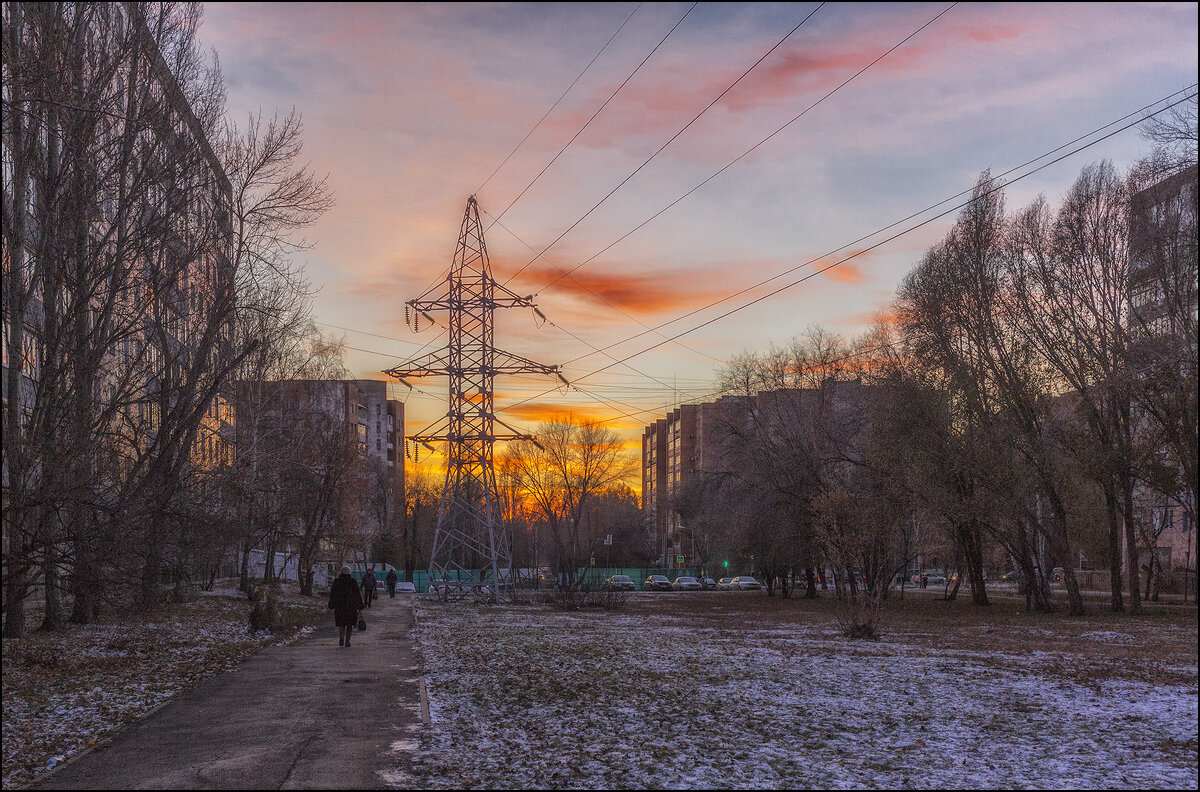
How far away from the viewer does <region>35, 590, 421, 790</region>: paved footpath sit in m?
9.06

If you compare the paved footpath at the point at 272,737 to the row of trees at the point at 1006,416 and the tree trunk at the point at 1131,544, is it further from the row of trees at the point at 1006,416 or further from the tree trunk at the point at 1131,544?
the tree trunk at the point at 1131,544

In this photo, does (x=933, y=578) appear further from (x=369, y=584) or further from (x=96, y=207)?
(x=96, y=207)

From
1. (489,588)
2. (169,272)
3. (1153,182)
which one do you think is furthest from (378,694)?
(489,588)

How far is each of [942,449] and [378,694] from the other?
3178 cm

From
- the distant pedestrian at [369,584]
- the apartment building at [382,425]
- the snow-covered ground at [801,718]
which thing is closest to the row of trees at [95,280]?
the snow-covered ground at [801,718]

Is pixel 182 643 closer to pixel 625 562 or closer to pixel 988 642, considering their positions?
pixel 988 642

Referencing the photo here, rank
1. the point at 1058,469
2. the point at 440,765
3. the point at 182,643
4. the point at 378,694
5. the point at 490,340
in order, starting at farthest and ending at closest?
the point at 490,340, the point at 1058,469, the point at 182,643, the point at 378,694, the point at 440,765

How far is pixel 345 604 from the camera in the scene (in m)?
21.8

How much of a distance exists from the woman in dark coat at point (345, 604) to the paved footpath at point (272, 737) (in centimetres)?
374

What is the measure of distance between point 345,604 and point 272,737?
11.0 metres

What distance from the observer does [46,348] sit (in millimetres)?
19000

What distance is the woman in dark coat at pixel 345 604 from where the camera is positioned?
21672 mm

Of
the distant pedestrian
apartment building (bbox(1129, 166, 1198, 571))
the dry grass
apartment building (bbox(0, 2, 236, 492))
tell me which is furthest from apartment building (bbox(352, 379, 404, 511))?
apartment building (bbox(0, 2, 236, 492))

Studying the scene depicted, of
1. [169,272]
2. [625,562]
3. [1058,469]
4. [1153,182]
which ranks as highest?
[1153,182]
